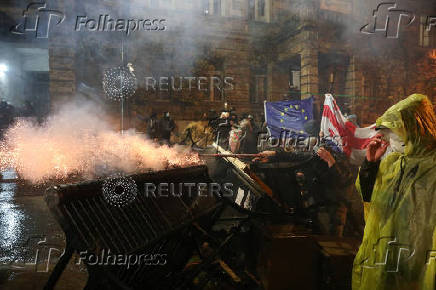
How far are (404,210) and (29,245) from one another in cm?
553

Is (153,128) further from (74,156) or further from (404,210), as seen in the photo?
(404,210)

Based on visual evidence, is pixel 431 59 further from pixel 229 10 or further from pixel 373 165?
pixel 373 165

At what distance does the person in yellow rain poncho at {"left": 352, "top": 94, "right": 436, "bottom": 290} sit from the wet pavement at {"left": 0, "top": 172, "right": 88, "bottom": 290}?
3433 millimetres

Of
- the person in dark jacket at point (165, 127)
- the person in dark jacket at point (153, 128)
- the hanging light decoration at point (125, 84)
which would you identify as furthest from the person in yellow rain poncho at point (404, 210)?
the hanging light decoration at point (125, 84)

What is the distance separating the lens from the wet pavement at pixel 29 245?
3.56m

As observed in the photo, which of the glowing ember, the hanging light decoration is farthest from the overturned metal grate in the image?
the hanging light decoration

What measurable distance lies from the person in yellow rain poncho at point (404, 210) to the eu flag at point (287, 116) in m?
6.86

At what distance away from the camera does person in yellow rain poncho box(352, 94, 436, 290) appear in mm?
2088

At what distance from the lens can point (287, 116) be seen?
30.6 feet

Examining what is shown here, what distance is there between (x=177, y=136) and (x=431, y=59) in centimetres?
1520

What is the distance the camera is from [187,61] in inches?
591

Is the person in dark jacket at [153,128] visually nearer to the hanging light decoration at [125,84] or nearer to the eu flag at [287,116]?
the hanging light decoration at [125,84]

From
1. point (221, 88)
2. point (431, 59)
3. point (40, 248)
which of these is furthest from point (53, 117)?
point (431, 59)

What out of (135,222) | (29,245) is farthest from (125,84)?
(135,222)
